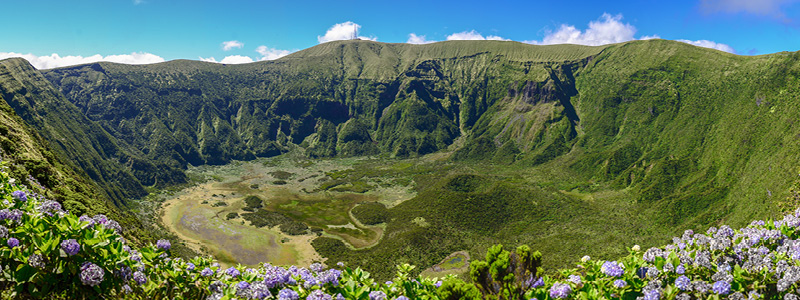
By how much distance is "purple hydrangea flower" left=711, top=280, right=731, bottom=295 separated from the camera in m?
7.54

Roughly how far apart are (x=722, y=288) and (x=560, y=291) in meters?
3.40

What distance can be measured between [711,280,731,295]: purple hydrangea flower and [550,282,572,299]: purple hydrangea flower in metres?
3.05

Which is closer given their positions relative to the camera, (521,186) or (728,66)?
(521,186)

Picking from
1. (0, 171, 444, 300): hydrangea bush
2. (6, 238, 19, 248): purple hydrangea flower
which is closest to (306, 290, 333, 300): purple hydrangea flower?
(0, 171, 444, 300): hydrangea bush

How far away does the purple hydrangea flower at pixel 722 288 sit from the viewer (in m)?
7.54

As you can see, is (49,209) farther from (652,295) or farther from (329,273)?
(652,295)

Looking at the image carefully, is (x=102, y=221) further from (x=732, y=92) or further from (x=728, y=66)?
(x=728, y=66)

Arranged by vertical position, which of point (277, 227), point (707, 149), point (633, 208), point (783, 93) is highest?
point (783, 93)

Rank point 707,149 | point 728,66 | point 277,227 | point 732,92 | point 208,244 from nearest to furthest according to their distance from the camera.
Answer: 1. point 208,244
2. point 277,227
3. point 707,149
4. point 732,92
5. point 728,66

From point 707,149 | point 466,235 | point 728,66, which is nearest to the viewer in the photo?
point 466,235

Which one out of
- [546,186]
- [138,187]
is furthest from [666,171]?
[138,187]

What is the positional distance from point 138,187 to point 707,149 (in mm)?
238535

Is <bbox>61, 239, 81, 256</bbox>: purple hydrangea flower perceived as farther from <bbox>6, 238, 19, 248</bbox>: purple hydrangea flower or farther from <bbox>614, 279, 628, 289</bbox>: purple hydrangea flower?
<bbox>614, 279, 628, 289</bbox>: purple hydrangea flower

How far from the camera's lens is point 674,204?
10200 centimetres
